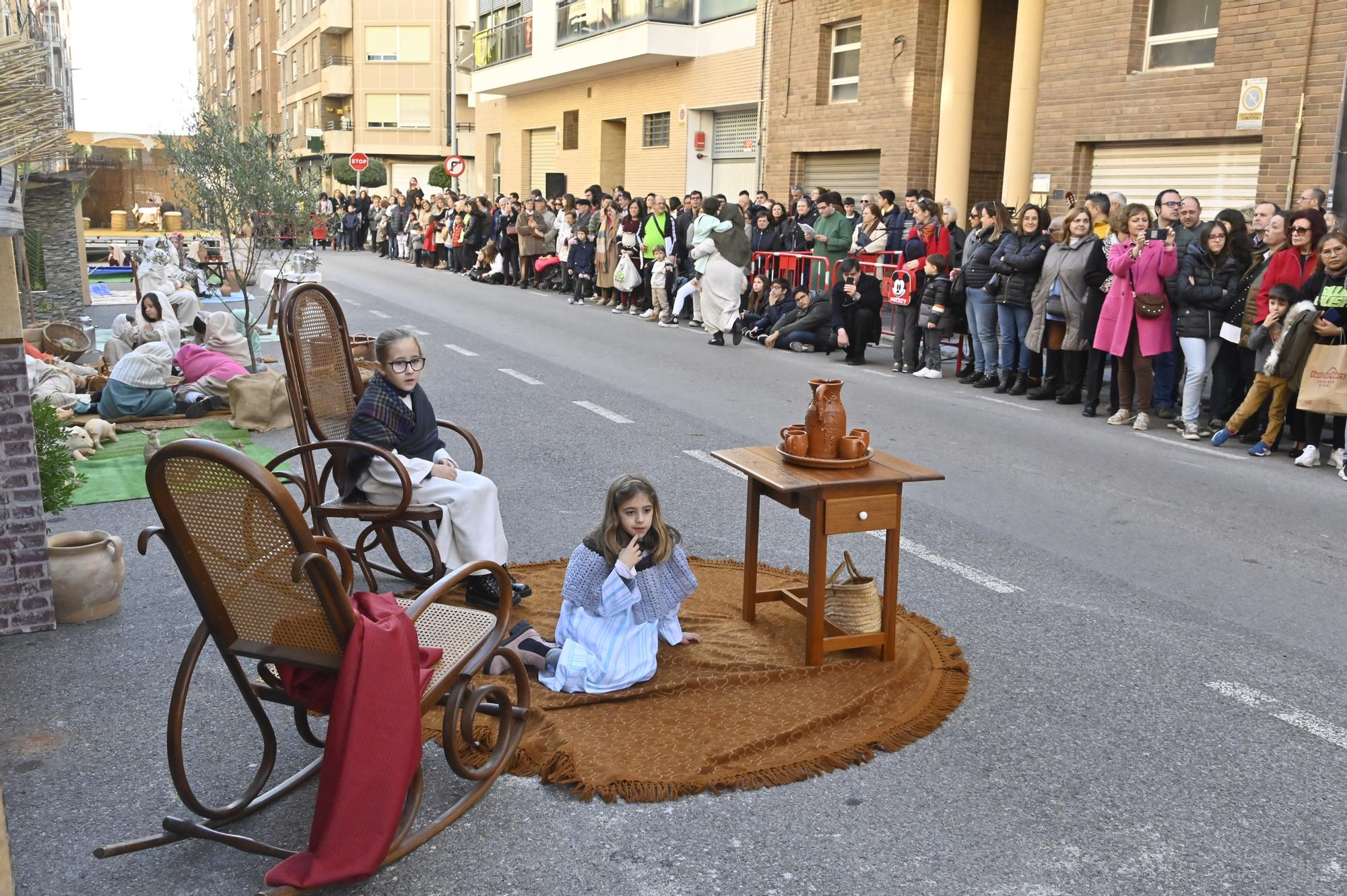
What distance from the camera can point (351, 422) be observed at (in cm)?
554

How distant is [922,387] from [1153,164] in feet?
20.8

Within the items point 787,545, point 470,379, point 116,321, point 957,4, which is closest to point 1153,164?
point 957,4

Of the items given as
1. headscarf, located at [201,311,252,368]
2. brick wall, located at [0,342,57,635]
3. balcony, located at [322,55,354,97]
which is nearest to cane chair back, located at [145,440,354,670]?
brick wall, located at [0,342,57,635]

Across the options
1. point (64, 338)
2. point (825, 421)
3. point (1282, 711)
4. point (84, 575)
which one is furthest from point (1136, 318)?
point (64, 338)

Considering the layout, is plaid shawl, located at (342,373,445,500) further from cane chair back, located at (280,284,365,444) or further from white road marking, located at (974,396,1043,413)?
white road marking, located at (974,396,1043,413)

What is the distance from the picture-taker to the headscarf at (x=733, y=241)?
17172mm

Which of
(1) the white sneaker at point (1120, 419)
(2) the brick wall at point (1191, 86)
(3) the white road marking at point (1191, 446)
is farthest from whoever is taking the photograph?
(2) the brick wall at point (1191, 86)

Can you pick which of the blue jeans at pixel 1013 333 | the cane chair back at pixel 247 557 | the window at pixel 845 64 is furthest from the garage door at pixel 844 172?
the cane chair back at pixel 247 557

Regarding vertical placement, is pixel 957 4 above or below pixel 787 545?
above

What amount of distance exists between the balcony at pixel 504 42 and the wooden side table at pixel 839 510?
32.4 meters

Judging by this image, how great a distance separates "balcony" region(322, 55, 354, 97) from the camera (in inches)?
2451

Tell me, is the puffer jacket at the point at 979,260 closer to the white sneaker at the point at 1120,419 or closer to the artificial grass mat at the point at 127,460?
the white sneaker at the point at 1120,419

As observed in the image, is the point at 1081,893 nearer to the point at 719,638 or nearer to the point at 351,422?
the point at 719,638

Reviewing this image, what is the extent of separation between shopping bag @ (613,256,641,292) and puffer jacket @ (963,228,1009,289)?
839 cm
